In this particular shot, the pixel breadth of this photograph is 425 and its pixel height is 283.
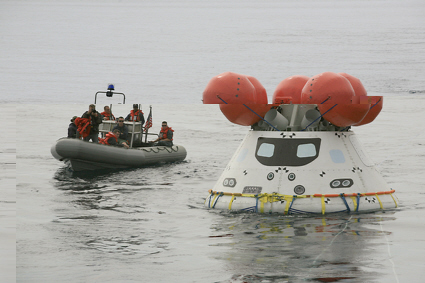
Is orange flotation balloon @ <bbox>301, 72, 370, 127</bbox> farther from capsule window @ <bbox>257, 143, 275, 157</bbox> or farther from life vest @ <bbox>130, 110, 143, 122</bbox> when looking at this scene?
life vest @ <bbox>130, 110, 143, 122</bbox>

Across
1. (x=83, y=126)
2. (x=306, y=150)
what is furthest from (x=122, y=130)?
(x=306, y=150)

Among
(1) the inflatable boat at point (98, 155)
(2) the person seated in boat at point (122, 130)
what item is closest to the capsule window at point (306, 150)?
(1) the inflatable boat at point (98, 155)

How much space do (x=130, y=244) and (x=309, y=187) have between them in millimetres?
4136

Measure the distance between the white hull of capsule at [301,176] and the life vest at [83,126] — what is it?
9.34 m

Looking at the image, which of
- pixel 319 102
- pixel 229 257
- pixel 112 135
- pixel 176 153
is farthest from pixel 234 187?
pixel 176 153

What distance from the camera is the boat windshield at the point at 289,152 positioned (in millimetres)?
14336

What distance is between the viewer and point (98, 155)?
23.1 meters

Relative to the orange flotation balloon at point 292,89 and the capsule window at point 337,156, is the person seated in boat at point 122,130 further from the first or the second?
the capsule window at point 337,156

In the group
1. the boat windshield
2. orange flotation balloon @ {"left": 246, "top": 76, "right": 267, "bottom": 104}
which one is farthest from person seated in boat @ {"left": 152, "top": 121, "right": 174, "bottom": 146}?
the boat windshield

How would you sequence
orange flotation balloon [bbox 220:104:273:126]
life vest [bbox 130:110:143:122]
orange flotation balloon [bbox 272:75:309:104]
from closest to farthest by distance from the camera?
orange flotation balloon [bbox 220:104:273:126] < orange flotation balloon [bbox 272:75:309:104] < life vest [bbox 130:110:143:122]

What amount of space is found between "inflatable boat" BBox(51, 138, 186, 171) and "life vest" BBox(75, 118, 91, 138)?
441 millimetres

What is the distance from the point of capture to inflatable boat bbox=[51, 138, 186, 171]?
74.8 ft

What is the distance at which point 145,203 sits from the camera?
18250 mm

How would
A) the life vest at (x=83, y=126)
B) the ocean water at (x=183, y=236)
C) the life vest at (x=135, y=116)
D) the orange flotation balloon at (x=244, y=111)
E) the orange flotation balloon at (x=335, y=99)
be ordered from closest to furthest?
the ocean water at (x=183, y=236), the orange flotation balloon at (x=335, y=99), the orange flotation balloon at (x=244, y=111), the life vest at (x=83, y=126), the life vest at (x=135, y=116)
